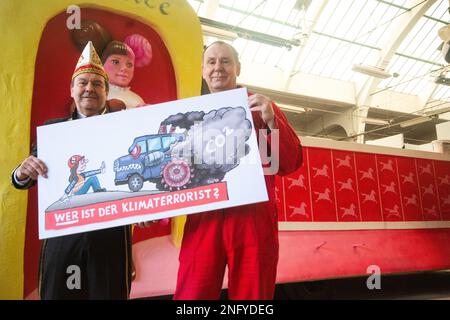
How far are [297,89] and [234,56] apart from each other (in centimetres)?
1085

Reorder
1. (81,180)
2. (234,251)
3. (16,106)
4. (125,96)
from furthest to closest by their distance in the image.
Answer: (125,96) < (16,106) < (81,180) < (234,251)

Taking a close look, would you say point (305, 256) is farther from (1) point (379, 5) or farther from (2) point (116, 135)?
(1) point (379, 5)

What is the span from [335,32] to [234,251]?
38.6 ft

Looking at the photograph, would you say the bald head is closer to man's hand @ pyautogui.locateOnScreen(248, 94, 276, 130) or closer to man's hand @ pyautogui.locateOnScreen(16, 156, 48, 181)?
man's hand @ pyautogui.locateOnScreen(248, 94, 276, 130)

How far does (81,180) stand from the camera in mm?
1239

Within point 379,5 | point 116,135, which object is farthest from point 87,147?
point 379,5

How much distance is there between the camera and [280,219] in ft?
10.3

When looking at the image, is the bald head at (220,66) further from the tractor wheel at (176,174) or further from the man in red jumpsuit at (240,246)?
the tractor wheel at (176,174)

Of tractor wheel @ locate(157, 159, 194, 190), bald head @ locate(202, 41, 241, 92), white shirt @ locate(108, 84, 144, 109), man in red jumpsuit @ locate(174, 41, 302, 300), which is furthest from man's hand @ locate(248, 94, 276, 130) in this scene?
white shirt @ locate(108, 84, 144, 109)

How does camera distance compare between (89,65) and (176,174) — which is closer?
(176,174)

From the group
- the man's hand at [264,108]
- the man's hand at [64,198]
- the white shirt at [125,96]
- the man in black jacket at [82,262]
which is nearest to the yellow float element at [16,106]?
the white shirt at [125,96]

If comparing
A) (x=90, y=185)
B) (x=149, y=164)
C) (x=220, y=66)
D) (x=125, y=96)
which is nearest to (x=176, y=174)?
(x=149, y=164)

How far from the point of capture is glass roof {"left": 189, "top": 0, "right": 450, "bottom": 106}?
33.7 ft

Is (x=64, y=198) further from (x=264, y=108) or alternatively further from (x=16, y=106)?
(x=16, y=106)
